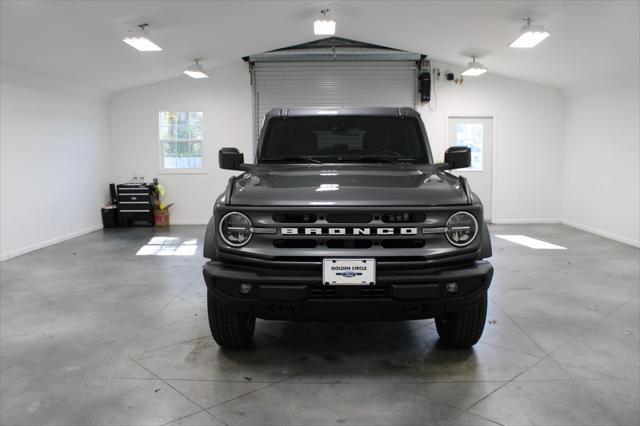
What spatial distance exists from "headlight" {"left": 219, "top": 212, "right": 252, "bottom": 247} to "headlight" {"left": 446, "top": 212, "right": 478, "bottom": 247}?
1061mm

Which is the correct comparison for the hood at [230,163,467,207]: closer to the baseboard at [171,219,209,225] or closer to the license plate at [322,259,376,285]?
the license plate at [322,259,376,285]

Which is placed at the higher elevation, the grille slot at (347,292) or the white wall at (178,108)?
the white wall at (178,108)

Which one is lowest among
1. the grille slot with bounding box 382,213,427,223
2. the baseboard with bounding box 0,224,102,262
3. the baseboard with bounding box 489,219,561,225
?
the baseboard with bounding box 489,219,561,225

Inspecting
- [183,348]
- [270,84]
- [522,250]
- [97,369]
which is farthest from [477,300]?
[270,84]

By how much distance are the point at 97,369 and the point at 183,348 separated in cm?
54

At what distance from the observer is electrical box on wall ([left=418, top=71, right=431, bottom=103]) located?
381 inches

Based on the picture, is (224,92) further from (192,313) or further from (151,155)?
(192,313)

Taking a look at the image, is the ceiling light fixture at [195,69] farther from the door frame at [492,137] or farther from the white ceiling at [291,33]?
the door frame at [492,137]

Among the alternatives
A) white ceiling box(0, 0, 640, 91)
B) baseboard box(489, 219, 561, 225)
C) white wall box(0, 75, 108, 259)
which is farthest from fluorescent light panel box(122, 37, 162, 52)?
baseboard box(489, 219, 561, 225)

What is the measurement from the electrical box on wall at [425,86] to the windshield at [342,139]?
21.6ft

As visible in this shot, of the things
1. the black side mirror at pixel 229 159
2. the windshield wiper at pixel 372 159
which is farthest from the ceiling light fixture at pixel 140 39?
the windshield wiper at pixel 372 159

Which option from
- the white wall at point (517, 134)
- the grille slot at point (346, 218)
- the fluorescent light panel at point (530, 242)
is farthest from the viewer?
the white wall at point (517, 134)

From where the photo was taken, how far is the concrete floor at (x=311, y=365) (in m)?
2.34

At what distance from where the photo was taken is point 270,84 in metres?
9.96
